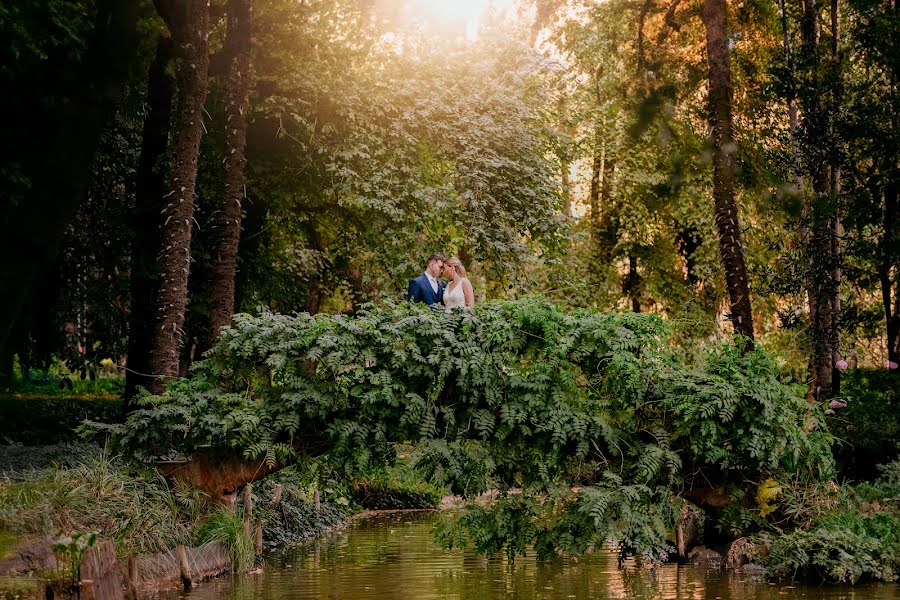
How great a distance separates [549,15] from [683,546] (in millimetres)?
19770

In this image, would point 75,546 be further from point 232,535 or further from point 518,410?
point 518,410

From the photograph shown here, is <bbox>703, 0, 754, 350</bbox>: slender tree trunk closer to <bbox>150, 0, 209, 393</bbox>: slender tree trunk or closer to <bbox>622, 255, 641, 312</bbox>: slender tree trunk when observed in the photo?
<bbox>150, 0, 209, 393</bbox>: slender tree trunk

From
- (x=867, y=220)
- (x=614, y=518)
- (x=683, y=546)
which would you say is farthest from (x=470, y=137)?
(x=614, y=518)

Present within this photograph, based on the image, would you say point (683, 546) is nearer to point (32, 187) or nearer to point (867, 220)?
point (867, 220)

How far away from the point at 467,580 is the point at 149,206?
10.2 meters

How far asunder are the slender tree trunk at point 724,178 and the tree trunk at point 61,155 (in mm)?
9842

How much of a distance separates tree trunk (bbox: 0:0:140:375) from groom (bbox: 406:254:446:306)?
18.0 ft

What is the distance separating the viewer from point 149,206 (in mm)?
19719

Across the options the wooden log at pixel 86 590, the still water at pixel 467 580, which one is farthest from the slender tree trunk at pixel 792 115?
the wooden log at pixel 86 590

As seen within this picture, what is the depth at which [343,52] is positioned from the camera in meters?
21.5

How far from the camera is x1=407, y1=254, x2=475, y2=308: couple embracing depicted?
15219 millimetres

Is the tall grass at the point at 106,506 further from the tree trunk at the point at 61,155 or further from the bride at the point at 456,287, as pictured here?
the bride at the point at 456,287

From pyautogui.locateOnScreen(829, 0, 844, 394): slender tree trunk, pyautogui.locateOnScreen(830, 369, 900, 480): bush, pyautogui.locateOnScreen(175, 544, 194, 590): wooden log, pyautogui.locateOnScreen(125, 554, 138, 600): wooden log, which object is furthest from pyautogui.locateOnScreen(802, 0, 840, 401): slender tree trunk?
pyautogui.locateOnScreen(125, 554, 138, 600): wooden log

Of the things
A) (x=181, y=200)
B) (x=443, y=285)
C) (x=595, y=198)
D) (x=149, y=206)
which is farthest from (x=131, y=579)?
(x=595, y=198)
